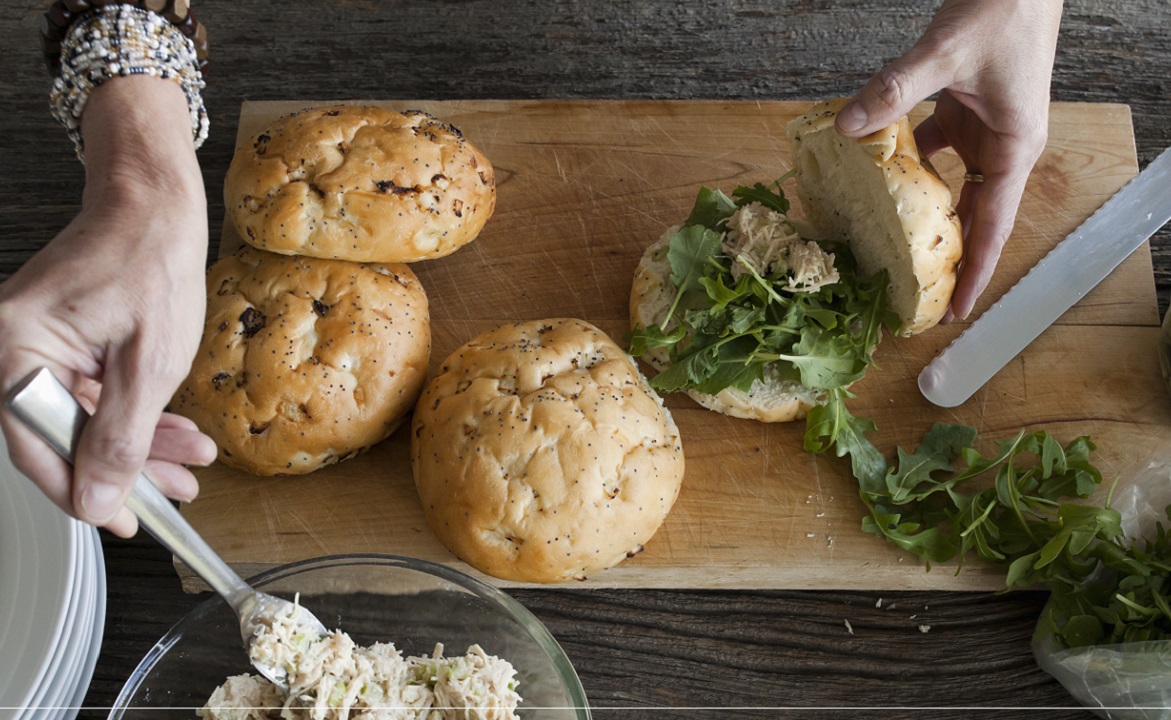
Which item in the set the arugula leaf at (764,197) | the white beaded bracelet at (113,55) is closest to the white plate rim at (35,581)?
the white beaded bracelet at (113,55)

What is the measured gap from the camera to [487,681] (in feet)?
6.08

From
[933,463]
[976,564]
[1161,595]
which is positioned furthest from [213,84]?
[1161,595]

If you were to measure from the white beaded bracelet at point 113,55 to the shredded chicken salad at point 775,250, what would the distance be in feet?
4.27

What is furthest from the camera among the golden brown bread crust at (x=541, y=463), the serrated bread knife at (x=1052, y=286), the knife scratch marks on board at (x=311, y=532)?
the serrated bread knife at (x=1052, y=286)

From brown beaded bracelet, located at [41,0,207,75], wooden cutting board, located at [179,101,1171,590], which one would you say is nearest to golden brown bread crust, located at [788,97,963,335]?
wooden cutting board, located at [179,101,1171,590]

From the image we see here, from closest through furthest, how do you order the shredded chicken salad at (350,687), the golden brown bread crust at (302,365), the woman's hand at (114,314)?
the woman's hand at (114,314), the shredded chicken salad at (350,687), the golden brown bread crust at (302,365)

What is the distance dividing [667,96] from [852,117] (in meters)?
0.98

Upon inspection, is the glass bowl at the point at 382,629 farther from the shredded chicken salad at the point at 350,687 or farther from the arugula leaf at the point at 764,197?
the arugula leaf at the point at 764,197

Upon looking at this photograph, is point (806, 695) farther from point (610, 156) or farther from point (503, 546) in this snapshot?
point (610, 156)

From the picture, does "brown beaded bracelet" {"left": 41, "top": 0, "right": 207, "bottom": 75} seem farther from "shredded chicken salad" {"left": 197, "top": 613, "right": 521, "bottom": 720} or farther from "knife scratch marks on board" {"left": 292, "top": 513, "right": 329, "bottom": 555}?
"shredded chicken salad" {"left": 197, "top": 613, "right": 521, "bottom": 720}

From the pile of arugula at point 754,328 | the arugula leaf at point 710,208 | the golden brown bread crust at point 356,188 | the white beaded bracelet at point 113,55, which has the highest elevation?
the white beaded bracelet at point 113,55

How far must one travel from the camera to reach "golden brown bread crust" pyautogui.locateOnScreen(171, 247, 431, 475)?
7.12ft

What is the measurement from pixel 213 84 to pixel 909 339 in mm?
2258

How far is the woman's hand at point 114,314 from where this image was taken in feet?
4.69
